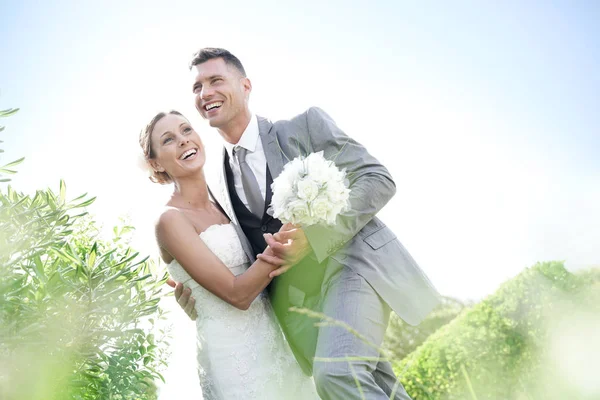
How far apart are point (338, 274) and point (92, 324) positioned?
1.64 m

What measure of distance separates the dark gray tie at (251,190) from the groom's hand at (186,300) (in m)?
0.76

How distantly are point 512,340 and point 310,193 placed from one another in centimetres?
693

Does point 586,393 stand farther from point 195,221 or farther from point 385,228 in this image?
point 195,221

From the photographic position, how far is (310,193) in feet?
12.5

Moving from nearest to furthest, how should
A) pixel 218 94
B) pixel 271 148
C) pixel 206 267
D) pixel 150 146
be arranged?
pixel 206 267 → pixel 271 148 → pixel 150 146 → pixel 218 94

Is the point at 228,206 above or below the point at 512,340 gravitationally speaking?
above

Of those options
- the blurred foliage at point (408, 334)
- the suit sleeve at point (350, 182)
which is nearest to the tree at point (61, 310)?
the suit sleeve at point (350, 182)

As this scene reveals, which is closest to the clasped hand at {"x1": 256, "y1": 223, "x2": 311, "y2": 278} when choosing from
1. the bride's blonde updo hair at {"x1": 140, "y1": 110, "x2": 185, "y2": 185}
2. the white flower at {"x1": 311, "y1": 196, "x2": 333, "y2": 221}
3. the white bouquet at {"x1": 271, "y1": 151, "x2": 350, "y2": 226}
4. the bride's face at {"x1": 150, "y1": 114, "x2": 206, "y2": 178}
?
the white bouquet at {"x1": 271, "y1": 151, "x2": 350, "y2": 226}

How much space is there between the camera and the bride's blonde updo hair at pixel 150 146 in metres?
4.91

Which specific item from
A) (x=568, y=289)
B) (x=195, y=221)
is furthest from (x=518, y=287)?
(x=195, y=221)

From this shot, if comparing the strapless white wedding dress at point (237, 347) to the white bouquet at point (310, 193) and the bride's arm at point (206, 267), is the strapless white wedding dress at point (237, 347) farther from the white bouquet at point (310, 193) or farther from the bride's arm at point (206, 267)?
the white bouquet at point (310, 193)

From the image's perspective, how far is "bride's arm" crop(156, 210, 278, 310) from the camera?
423 centimetres

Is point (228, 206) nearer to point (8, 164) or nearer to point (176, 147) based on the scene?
point (176, 147)

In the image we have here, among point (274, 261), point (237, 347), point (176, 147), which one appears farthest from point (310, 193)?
point (176, 147)
